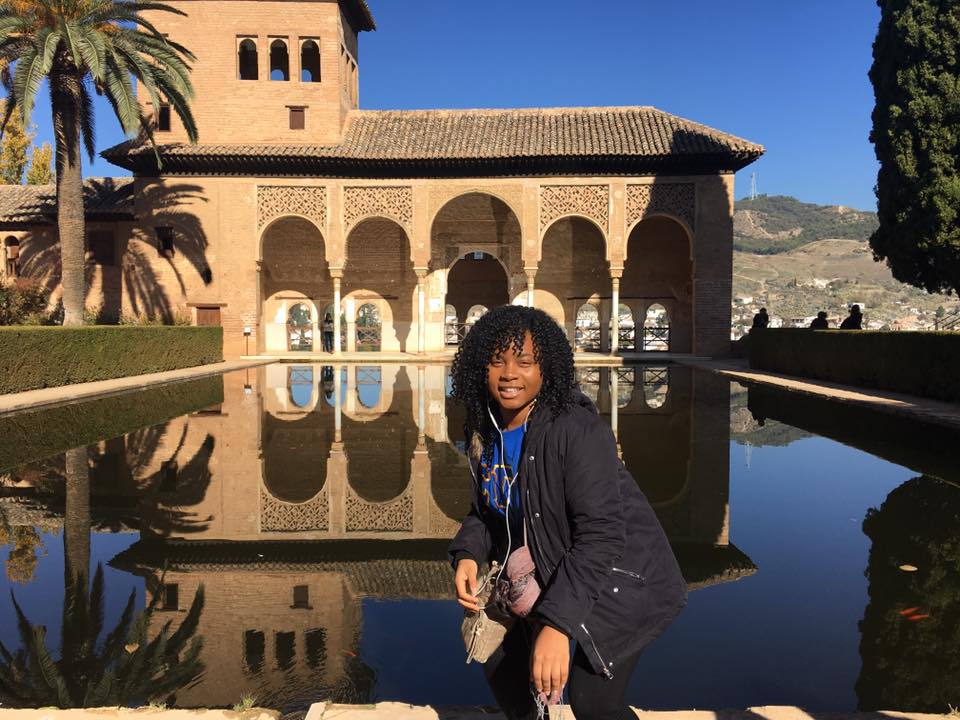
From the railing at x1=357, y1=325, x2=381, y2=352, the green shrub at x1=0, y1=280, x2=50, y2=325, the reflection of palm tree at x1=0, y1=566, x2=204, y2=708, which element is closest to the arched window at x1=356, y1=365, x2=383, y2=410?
the railing at x1=357, y1=325, x2=381, y2=352

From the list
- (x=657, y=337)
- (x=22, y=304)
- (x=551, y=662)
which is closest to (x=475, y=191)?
(x=657, y=337)

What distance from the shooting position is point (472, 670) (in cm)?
265

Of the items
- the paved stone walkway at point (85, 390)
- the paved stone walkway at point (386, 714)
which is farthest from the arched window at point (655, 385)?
the paved stone walkway at point (85, 390)

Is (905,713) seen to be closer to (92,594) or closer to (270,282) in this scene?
(92,594)

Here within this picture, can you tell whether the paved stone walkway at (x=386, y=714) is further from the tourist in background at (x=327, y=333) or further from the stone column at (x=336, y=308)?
the tourist in background at (x=327, y=333)

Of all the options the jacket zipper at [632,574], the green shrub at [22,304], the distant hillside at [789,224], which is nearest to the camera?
the jacket zipper at [632,574]

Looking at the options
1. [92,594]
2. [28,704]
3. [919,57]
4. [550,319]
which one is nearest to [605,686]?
[550,319]

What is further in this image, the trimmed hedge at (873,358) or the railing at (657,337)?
the railing at (657,337)

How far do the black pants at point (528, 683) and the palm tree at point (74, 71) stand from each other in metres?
15.2

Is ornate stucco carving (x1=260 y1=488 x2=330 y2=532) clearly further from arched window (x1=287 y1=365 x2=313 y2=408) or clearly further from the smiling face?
arched window (x1=287 y1=365 x2=313 y2=408)

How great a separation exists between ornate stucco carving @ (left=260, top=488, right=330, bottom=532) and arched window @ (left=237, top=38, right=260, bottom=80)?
2201 centimetres

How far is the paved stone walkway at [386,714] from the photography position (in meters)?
2.07

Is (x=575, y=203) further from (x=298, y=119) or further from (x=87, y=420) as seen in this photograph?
(x=87, y=420)

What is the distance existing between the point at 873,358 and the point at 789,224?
450ft
